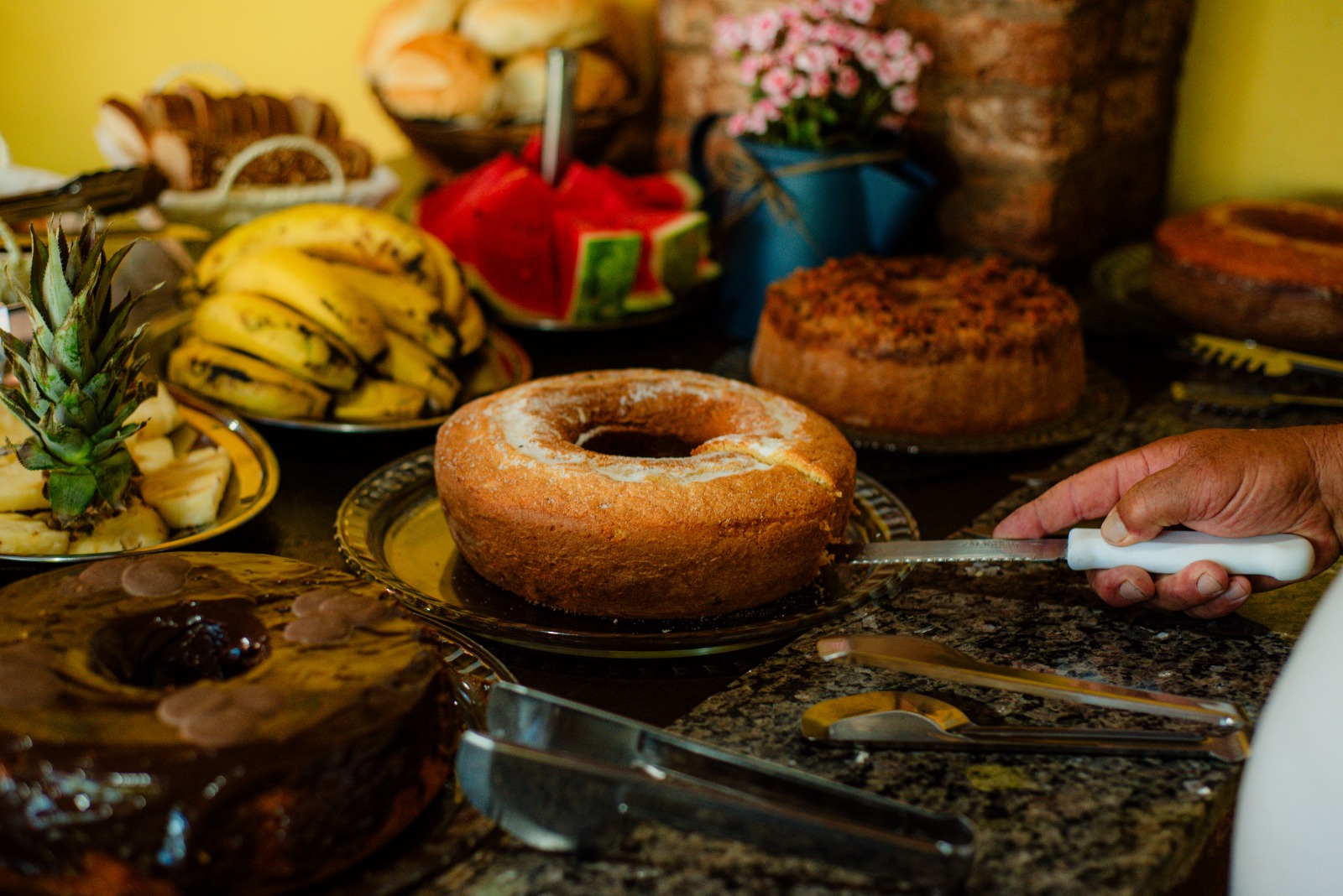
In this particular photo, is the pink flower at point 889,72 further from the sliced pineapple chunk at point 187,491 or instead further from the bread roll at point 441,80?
the sliced pineapple chunk at point 187,491

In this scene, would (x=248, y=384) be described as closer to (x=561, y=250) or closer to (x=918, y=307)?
(x=561, y=250)

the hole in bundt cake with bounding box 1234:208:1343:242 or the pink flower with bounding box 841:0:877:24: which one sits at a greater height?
the pink flower with bounding box 841:0:877:24

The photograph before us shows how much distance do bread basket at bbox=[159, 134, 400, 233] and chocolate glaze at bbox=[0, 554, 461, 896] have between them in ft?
4.20

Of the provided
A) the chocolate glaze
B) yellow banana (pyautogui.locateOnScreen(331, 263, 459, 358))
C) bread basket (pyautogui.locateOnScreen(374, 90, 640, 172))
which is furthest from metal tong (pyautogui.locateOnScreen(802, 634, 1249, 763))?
bread basket (pyautogui.locateOnScreen(374, 90, 640, 172))

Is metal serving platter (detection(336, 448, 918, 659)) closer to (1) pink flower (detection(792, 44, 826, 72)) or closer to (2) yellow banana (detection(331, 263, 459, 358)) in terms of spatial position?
(2) yellow banana (detection(331, 263, 459, 358))

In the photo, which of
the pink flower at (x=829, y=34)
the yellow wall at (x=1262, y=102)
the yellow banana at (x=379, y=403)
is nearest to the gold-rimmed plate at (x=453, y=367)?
the yellow banana at (x=379, y=403)

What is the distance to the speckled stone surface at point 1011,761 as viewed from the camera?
2.64 feet

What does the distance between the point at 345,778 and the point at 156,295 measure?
125 cm

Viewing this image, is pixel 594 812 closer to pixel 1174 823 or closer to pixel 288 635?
pixel 288 635

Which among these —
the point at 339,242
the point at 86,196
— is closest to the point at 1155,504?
the point at 339,242

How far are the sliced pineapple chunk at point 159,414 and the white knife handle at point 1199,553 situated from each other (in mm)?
994

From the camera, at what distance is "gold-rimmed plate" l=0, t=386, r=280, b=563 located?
3.65 feet

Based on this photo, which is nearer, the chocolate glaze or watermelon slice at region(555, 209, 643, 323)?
the chocolate glaze

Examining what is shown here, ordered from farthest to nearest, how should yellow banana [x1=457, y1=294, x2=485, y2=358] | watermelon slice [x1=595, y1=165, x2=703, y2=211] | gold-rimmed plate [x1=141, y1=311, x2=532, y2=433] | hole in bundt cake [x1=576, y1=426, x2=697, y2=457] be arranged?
1. watermelon slice [x1=595, y1=165, x2=703, y2=211]
2. yellow banana [x1=457, y1=294, x2=485, y2=358]
3. gold-rimmed plate [x1=141, y1=311, x2=532, y2=433]
4. hole in bundt cake [x1=576, y1=426, x2=697, y2=457]
